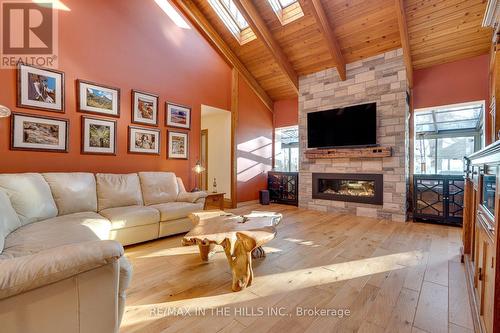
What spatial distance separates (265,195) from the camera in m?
5.59

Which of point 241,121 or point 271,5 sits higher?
point 271,5

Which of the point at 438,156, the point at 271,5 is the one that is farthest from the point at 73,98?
the point at 438,156

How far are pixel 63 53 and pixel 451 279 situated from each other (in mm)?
5008

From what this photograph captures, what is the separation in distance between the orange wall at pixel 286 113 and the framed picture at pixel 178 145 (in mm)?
2946

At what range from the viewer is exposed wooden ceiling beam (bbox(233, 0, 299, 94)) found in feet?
13.3

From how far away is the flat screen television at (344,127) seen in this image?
425 cm

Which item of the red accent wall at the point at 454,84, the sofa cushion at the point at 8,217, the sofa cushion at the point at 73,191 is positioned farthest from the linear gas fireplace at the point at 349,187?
the sofa cushion at the point at 8,217

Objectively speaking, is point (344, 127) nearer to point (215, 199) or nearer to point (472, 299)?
point (215, 199)

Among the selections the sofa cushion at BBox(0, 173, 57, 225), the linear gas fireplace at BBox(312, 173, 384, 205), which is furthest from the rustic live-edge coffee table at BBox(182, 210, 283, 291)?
the linear gas fireplace at BBox(312, 173, 384, 205)

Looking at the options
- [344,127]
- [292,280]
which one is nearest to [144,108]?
[292,280]

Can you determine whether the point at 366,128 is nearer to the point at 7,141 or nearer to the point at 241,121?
the point at 241,121

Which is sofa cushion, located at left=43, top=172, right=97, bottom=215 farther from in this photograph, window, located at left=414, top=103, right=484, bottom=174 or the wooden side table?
window, located at left=414, top=103, right=484, bottom=174

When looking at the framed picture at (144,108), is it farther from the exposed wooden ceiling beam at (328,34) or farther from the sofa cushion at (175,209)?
the exposed wooden ceiling beam at (328,34)

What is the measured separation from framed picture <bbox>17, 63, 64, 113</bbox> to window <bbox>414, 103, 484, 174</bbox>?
6.40 metres
